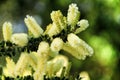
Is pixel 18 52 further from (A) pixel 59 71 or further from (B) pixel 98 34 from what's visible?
(B) pixel 98 34

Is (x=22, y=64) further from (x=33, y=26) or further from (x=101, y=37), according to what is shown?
(x=101, y=37)

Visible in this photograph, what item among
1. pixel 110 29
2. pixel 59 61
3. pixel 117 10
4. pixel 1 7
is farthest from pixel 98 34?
pixel 59 61

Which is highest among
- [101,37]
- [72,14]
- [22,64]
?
[101,37]

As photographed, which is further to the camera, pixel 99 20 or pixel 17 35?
pixel 99 20

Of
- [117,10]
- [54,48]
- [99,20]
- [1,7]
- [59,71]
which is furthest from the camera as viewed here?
[1,7]

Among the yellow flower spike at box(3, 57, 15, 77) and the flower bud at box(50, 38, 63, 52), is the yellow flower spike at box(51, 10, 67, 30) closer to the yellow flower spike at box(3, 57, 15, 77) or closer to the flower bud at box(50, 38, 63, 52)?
the flower bud at box(50, 38, 63, 52)

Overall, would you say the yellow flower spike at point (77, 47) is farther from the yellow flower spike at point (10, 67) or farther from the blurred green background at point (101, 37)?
the blurred green background at point (101, 37)

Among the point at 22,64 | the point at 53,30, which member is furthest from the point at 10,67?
A: the point at 53,30

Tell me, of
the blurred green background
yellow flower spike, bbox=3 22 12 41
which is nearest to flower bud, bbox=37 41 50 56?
yellow flower spike, bbox=3 22 12 41
